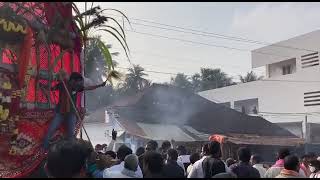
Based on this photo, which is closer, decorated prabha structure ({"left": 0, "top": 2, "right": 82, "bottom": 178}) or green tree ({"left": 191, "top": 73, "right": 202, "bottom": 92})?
decorated prabha structure ({"left": 0, "top": 2, "right": 82, "bottom": 178})

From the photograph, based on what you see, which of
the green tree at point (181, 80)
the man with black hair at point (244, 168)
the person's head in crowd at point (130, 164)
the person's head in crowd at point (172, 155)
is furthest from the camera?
the green tree at point (181, 80)

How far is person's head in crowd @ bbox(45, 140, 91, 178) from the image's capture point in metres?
2.65

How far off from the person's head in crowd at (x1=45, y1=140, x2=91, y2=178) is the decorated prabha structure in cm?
255

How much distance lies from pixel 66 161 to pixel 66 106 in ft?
8.25

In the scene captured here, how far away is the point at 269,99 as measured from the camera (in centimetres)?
3269

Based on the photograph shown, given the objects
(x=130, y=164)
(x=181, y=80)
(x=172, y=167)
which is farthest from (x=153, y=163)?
(x=181, y=80)

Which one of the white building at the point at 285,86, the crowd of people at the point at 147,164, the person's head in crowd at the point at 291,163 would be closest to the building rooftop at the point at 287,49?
the white building at the point at 285,86

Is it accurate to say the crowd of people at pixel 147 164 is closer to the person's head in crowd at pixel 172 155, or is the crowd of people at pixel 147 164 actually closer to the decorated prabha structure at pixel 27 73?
the person's head in crowd at pixel 172 155

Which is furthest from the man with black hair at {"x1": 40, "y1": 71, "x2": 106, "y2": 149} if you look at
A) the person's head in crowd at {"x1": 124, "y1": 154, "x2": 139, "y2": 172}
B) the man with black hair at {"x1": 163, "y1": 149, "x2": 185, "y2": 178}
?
the man with black hair at {"x1": 163, "y1": 149, "x2": 185, "y2": 178}

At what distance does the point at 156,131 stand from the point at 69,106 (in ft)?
48.4

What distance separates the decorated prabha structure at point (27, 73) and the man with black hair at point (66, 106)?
0.34 ft

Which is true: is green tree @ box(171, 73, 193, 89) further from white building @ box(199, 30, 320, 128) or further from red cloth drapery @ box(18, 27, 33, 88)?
red cloth drapery @ box(18, 27, 33, 88)

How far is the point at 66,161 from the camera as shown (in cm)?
266

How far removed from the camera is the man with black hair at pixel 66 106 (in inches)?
199
